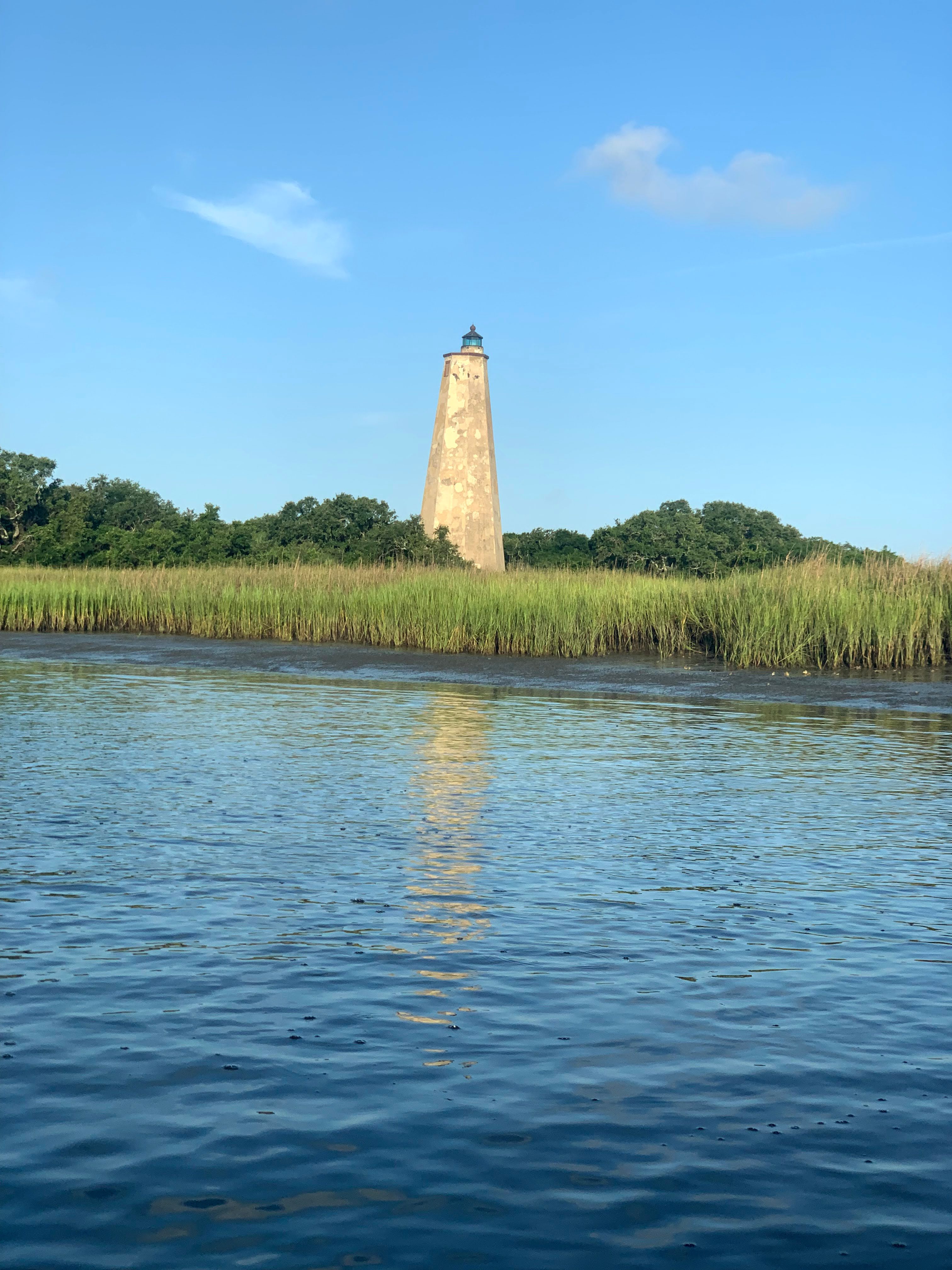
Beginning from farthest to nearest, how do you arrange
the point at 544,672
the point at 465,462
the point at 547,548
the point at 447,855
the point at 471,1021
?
the point at 547,548
the point at 465,462
the point at 544,672
the point at 447,855
the point at 471,1021

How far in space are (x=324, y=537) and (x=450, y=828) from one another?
115ft

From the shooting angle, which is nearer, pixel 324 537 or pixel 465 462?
pixel 465 462

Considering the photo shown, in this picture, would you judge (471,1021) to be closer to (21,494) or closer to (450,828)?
(450,828)

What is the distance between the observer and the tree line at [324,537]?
38062 millimetres

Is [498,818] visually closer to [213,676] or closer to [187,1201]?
[187,1201]

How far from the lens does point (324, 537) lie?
1645 inches

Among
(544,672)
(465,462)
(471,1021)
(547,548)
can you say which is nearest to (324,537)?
(465,462)

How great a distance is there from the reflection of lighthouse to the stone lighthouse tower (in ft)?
83.9

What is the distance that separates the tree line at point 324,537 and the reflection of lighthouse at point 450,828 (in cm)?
2347

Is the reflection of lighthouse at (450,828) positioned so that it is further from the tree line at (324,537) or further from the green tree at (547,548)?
the green tree at (547,548)

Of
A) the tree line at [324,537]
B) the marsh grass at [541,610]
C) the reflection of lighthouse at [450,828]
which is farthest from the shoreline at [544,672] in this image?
the tree line at [324,537]

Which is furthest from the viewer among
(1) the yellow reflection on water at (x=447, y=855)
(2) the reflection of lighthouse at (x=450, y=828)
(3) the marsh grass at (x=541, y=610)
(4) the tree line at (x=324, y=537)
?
(4) the tree line at (x=324, y=537)

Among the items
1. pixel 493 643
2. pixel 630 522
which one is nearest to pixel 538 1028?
pixel 493 643

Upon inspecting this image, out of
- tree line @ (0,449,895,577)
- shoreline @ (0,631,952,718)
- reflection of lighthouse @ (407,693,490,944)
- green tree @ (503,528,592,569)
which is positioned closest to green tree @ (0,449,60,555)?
tree line @ (0,449,895,577)
